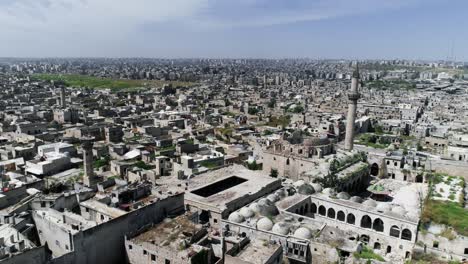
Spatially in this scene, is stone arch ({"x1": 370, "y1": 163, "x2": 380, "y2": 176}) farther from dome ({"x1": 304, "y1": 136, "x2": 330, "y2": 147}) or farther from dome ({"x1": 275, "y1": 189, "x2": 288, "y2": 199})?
dome ({"x1": 275, "y1": 189, "x2": 288, "y2": 199})

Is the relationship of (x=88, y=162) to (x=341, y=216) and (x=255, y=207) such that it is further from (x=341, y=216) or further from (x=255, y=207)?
(x=341, y=216)

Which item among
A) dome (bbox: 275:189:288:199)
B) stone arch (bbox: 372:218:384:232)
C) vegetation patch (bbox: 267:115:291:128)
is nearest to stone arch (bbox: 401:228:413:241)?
stone arch (bbox: 372:218:384:232)

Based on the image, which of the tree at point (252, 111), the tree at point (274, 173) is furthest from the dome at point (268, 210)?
the tree at point (252, 111)

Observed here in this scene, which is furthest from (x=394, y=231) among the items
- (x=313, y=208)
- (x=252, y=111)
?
(x=252, y=111)

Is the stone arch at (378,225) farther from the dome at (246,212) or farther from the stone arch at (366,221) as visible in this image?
the dome at (246,212)

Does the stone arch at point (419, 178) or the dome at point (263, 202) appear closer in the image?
the dome at point (263, 202)

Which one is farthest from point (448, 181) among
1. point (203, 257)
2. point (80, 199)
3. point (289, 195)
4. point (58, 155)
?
point (58, 155)

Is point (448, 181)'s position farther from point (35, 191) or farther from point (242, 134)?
point (35, 191)
